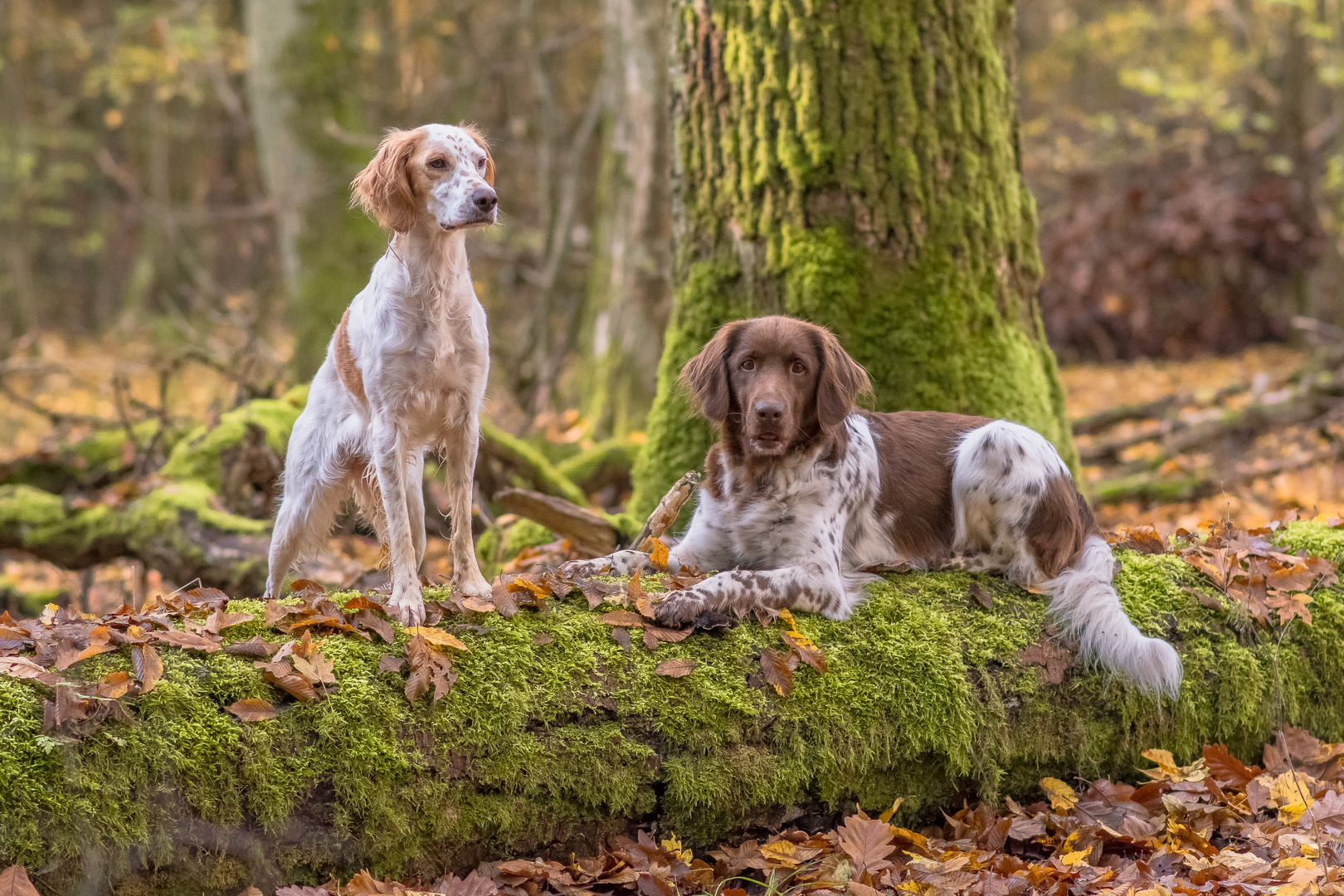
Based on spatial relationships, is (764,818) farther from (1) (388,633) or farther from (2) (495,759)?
(1) (388,633)

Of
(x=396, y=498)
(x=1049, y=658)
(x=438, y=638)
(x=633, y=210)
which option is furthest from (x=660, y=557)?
(x=633, y=210)

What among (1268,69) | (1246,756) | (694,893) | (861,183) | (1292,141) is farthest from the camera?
(1268,69)

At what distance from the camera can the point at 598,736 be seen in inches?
133

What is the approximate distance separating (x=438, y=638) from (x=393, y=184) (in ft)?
4.88

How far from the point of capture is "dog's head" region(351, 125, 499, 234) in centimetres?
365

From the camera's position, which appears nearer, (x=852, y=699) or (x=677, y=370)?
(x=852, y=699)

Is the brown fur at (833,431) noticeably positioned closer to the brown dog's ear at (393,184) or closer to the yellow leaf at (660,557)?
the yellow leaf at (660,557)

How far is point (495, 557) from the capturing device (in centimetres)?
625

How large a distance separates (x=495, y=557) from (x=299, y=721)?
3.19 m

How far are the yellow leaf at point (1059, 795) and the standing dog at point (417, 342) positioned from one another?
6.71 ft

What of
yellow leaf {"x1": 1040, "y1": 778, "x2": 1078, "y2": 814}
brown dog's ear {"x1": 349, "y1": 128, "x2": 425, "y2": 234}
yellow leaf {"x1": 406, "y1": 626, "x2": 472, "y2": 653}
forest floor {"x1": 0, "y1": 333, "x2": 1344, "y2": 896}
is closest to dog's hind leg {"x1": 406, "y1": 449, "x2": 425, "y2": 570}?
yellow leaf {"x1": 406, "y1": 626, "x2": 472, "y2": 653}

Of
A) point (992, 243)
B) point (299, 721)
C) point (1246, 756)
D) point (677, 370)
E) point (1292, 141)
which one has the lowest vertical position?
point (1246, 756)

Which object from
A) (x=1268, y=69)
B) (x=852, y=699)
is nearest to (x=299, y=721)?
(x=852, y=699)

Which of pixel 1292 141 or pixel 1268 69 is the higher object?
pixel 1268 69
